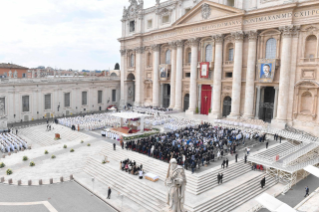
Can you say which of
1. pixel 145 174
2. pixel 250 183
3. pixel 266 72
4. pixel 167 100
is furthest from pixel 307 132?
pixel 167 100

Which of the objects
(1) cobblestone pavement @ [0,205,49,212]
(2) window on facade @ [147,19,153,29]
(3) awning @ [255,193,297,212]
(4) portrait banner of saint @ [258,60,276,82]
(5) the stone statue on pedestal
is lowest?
(1) cobblestone pavement @ [0,205,49,212]

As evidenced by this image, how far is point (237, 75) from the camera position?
123 ft

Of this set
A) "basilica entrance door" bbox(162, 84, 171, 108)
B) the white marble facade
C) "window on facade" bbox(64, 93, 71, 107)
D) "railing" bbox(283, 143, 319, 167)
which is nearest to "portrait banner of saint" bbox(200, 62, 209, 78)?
"basilica entrance door" bbox(162, 84, 171, 108)

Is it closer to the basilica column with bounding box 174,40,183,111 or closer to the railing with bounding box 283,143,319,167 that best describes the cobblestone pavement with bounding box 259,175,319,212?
the railing with bounding box 283,143,319,167

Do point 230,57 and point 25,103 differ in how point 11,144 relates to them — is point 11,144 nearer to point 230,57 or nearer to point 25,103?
point 25,103

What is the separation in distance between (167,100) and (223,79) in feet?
49.2

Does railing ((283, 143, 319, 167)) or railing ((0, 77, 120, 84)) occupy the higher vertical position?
railing ((0, 77, 120, 84))

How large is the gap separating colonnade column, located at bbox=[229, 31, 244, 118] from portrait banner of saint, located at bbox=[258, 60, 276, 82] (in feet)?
10.4

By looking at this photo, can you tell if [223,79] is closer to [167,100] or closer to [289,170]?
[167,100]

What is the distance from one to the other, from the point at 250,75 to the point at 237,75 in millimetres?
1884

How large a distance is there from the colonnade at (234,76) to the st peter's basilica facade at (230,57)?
0.12 meters

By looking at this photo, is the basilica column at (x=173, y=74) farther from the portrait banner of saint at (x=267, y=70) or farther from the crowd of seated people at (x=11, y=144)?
the crowd of seated people at (x=11, y=144)

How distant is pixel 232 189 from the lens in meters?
19.3

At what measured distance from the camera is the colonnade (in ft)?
108
